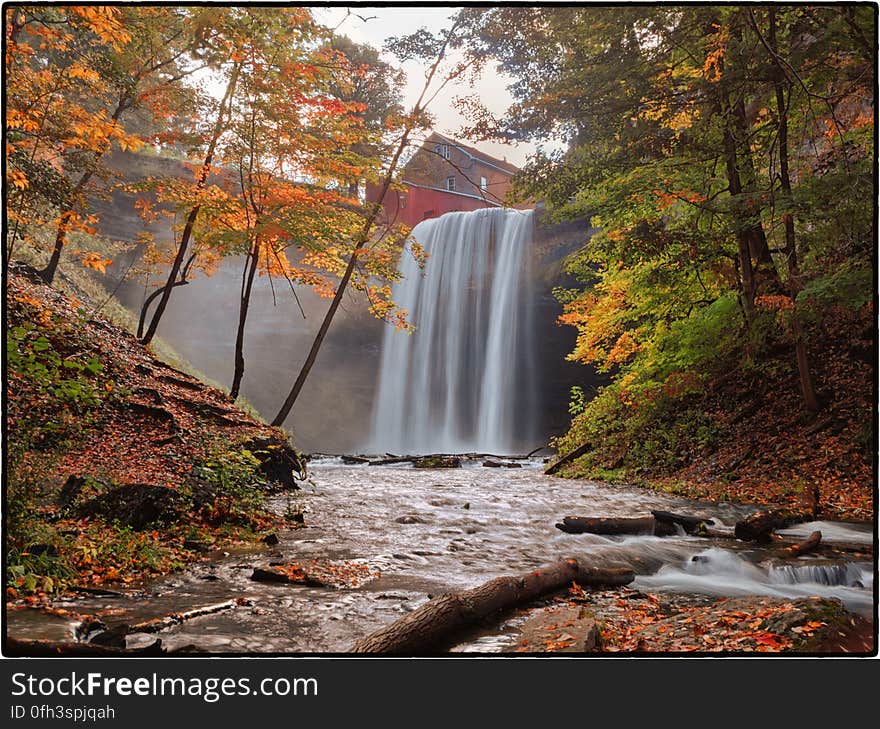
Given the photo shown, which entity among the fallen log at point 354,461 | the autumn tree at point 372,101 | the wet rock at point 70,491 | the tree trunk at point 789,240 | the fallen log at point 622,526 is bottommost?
the fallen log at point 354,461

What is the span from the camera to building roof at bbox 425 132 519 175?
6887mm

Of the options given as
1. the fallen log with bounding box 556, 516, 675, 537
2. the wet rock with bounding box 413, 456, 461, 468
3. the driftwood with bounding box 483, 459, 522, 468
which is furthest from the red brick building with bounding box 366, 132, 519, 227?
the driftwood with bounding box 483, 459, 522, 468

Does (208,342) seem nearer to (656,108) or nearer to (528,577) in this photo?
(656,108)

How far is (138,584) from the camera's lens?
3203 mm

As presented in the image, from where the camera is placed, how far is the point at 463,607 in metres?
2.59

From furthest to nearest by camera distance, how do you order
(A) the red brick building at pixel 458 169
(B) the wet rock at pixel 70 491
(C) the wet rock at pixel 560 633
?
1. (A) the red brick building at pixel 458 169
2. (B) the wet rock at pixel 70 491
3. (C) the wet rock at pixel 560 633

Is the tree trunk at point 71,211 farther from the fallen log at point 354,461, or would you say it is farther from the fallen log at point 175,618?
the fallen log at point 354,461

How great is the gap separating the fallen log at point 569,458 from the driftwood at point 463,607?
7.48 m

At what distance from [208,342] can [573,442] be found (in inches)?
740

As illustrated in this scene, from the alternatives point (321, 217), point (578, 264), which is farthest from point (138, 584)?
point (578, 264)

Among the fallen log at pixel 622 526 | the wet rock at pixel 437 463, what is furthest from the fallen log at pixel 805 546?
the wet rock at pixel 437 463

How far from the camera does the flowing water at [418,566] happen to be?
260 centimetres

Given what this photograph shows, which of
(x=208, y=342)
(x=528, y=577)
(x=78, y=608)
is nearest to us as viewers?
(x=78, y=608)
